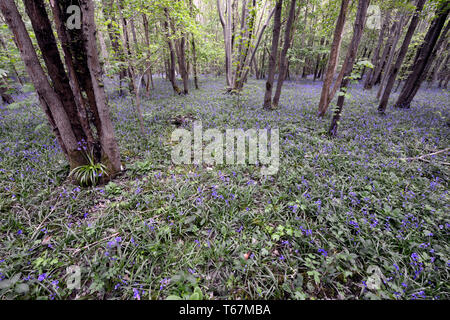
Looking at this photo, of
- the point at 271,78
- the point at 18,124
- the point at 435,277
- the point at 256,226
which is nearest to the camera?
the point at 435,277

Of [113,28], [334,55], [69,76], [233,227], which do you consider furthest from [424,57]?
[69,76]

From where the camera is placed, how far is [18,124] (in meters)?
7.32

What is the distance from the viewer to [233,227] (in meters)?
3.16

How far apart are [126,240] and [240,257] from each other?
1.91 m

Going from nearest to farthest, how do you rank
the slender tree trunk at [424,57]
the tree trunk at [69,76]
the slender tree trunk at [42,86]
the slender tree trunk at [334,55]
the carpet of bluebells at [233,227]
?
the carpet of bluebells at [233,227], the slender tree trunk at [42,86], the tree trunk at [69,76], the slender tree trunk at [334,55], the slender tree trunk at [424,57]

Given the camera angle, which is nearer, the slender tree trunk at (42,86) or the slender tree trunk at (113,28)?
the slender tree trunk at (42,86)

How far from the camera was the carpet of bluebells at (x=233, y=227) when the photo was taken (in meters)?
2.33

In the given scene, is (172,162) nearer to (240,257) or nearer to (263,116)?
(240,257)

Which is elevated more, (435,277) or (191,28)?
(191,28)

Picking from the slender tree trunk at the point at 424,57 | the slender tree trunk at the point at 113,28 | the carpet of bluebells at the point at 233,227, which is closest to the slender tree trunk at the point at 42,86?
the carpet of bluebells at the point at 233,227

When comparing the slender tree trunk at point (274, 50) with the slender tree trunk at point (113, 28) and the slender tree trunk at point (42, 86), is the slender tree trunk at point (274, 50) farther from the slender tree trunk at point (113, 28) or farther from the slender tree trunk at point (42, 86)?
the slender tree trunk at point (42, 86)
